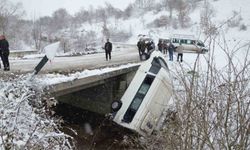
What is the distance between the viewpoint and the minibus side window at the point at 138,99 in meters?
14.6

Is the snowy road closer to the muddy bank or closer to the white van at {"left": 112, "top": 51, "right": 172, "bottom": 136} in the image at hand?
the white van at {"left": 112, "top": 51, "right": 172, "bottom": 136}

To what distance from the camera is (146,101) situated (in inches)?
581

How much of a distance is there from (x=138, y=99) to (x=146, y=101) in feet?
1.28

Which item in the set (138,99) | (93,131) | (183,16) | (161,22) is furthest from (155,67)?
(161,22)

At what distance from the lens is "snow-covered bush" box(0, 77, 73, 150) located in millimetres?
5936

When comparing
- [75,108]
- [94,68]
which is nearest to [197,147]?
[94,68]

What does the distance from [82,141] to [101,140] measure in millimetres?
984

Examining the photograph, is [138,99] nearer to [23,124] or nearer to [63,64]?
[63,64]

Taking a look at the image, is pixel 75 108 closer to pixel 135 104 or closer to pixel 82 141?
pixel 82 141

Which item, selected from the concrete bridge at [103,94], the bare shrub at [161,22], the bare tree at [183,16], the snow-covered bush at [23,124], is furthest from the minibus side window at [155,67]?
the bare shrub at [161,22]

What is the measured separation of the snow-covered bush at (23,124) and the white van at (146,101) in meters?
5.08

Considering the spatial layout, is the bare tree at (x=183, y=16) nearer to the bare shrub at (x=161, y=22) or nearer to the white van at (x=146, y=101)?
the bare shrub at (x=161, y=22)

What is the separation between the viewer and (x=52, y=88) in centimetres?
1141

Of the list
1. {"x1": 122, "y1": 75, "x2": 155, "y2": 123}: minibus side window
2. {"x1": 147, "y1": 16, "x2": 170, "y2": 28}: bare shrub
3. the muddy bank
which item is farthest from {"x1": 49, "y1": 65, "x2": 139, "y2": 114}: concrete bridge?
{"x1": 147, "y1": 16, "x2": 170, "y2": 28}: bare shrub
